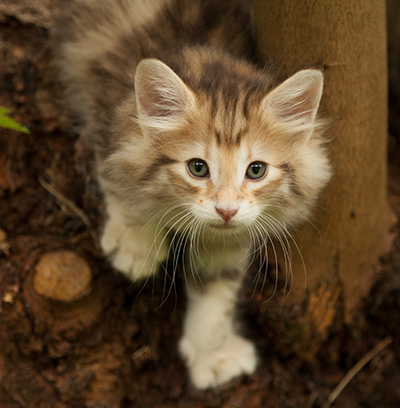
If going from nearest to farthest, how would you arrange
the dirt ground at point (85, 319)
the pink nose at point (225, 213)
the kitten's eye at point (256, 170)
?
the pink nose at point (225, 213) < the kitten's eye at point (256, 170) < the dirt ground at point (85, 319)

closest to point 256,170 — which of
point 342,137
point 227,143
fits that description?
point 227,143

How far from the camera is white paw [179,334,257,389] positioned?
2148 mm

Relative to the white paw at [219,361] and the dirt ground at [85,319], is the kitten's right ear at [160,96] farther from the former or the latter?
the white paw at [219,361]

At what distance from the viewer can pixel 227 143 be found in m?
1.62

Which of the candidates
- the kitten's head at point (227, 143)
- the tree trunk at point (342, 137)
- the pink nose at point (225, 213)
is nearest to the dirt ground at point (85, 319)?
Result: the tree trunk at point (342, 137)

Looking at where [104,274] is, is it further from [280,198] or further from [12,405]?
[280,198]

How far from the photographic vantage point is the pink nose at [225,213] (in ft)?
5.04

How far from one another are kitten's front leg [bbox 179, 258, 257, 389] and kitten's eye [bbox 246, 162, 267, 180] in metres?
0.64

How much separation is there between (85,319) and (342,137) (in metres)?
1.10

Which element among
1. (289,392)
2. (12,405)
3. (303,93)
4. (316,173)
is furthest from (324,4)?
(12,405)

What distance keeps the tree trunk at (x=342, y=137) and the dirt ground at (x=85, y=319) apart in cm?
16

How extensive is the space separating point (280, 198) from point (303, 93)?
12.8 inches

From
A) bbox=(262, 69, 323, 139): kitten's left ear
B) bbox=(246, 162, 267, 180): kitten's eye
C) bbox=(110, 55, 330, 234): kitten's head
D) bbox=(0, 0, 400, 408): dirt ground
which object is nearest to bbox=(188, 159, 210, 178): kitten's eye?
bbox=(110, 55, 330, 234): kitten's head

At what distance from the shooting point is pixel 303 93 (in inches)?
65.3
